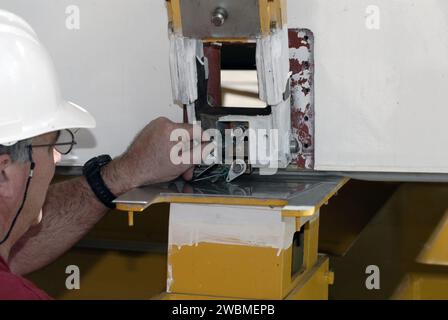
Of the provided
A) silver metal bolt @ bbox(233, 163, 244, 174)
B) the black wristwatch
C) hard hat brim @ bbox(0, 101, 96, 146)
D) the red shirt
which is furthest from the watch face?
the red shirt

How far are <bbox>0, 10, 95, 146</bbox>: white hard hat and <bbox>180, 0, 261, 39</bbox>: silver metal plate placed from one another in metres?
0.32

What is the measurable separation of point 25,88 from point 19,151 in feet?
0.45

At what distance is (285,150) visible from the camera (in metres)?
1.95

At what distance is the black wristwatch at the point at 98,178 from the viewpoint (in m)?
2.16

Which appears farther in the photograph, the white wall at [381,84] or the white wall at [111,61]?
the white wall at [111,61]

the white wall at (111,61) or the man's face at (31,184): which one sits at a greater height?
the white wall at (111,61)

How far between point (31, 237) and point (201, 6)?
89 centimetres

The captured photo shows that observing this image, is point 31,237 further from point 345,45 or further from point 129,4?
point 345,45

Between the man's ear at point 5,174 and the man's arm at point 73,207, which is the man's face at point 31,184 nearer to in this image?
the man's ear at point 5,174

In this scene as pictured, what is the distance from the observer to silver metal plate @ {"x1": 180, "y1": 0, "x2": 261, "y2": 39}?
174 centimetres

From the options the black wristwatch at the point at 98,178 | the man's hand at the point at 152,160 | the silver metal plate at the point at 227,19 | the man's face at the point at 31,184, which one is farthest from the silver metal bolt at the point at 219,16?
the black wristwatch at the point at 98,178

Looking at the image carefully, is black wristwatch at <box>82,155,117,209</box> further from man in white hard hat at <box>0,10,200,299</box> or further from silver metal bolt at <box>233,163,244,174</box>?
silver metal bolt at <box>233,163,244,174</box>

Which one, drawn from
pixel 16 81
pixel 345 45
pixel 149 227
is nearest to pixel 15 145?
pixel 16 81

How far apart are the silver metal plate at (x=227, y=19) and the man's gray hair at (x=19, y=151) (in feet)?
1.37
